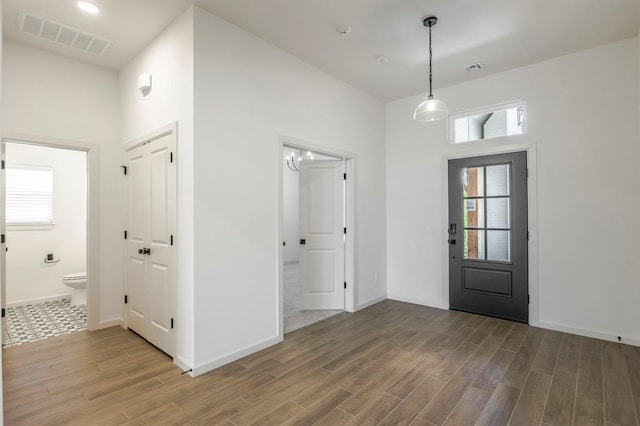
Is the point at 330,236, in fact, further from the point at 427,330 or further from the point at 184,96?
the point at 184,96

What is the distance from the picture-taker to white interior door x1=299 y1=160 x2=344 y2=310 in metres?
4.79

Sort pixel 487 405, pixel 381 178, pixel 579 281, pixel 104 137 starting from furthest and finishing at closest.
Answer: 1. pixel 381 178
2. pixel 104 137
3. pixel 579 281
4. pixel 487 405

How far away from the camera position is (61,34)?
3373 millimetres

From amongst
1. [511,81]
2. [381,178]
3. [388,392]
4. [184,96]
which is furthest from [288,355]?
[511,81]

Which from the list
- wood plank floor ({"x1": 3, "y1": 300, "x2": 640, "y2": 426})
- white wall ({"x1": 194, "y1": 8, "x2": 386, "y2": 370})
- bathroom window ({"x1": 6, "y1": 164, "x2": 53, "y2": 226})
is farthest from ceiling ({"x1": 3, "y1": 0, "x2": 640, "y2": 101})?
wood plank floor ({"x1": 3, "y1": 300, "x2": 640, "y2": 426})

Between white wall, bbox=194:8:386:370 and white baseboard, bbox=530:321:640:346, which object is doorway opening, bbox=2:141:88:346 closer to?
white wall, bbox=194:8:386:370

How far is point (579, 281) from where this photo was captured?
12.6ft

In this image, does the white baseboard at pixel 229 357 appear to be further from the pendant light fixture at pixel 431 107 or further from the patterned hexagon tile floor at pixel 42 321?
the pendant light fixture at pixel 431 107

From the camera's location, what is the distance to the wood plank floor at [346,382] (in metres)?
2.38

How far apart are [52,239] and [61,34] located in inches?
132

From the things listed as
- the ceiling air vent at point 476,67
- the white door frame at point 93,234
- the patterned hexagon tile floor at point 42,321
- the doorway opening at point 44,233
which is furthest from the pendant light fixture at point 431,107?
the patterned hexagon tile floor at point 42,321

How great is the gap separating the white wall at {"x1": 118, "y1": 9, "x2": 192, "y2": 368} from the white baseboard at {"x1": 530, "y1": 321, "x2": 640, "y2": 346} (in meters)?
4.02

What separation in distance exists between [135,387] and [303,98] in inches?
132

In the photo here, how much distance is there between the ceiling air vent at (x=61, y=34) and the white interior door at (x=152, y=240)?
1.13 metres
